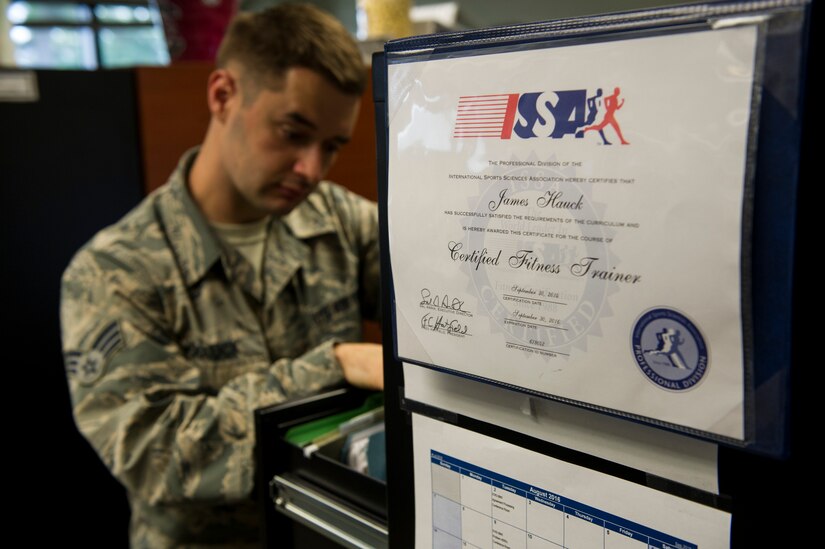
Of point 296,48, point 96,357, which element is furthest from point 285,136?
point 96,357

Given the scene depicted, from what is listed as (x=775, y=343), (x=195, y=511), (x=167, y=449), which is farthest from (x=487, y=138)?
(x=195, y=511)

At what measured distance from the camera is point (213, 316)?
48.0 inches

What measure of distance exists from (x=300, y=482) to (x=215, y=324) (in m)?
0.64

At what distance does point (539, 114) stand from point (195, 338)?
38.1 inches

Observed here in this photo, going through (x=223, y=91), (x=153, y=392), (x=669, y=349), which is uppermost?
(x=223, y=91)

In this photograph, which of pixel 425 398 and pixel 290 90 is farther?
pixel 290 90

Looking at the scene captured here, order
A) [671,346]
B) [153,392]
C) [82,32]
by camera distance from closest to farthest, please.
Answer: [671,346] < [153,392] < [82,32]

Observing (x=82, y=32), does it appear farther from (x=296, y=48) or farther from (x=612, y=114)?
(x=612, y=114)

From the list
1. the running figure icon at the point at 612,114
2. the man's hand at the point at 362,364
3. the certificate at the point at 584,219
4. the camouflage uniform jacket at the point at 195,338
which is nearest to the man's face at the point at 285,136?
the camouflage uniform jacket at the point at 195,338

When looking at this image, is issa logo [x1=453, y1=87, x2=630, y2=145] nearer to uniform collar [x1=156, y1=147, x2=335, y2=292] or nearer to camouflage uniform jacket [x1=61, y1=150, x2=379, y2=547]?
camouflage uniform jacket [x1=61, y1=150, x2=379, y2=547]

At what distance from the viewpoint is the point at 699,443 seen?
0.36 meters

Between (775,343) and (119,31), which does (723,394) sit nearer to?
(775,343)

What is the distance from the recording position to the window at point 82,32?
4488mm

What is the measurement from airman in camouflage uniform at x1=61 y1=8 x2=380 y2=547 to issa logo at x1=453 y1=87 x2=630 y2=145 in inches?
22.5
